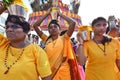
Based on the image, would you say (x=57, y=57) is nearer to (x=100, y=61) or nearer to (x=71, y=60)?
(x=71, y=60)

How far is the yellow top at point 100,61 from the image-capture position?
478cm

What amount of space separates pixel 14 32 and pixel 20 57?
0.24m

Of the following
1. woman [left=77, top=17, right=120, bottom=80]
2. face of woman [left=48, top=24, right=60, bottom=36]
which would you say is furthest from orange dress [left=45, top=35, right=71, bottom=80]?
woman [left=77, top=17, right=120, bottom=80]

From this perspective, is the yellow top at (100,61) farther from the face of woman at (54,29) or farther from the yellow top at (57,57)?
the face of woman at (54,29)

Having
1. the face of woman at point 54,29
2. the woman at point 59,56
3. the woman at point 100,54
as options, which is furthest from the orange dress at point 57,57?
the woman at point 100,54

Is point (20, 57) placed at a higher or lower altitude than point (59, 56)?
higher

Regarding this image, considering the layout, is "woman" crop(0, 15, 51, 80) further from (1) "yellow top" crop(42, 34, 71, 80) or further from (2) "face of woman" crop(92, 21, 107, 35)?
(1) "yellow top" crop(42, 34, 71, 80)

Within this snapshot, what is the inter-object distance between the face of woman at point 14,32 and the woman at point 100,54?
152 centimetres

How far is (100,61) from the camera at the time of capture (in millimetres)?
4781

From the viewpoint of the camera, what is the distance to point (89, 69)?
4.89 m

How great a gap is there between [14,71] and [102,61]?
172cm

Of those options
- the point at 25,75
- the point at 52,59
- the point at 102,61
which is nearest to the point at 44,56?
the point at 25,75

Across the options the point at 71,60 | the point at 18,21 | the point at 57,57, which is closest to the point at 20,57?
the point at 18,21

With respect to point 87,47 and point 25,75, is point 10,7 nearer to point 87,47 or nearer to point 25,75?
point 25,75
